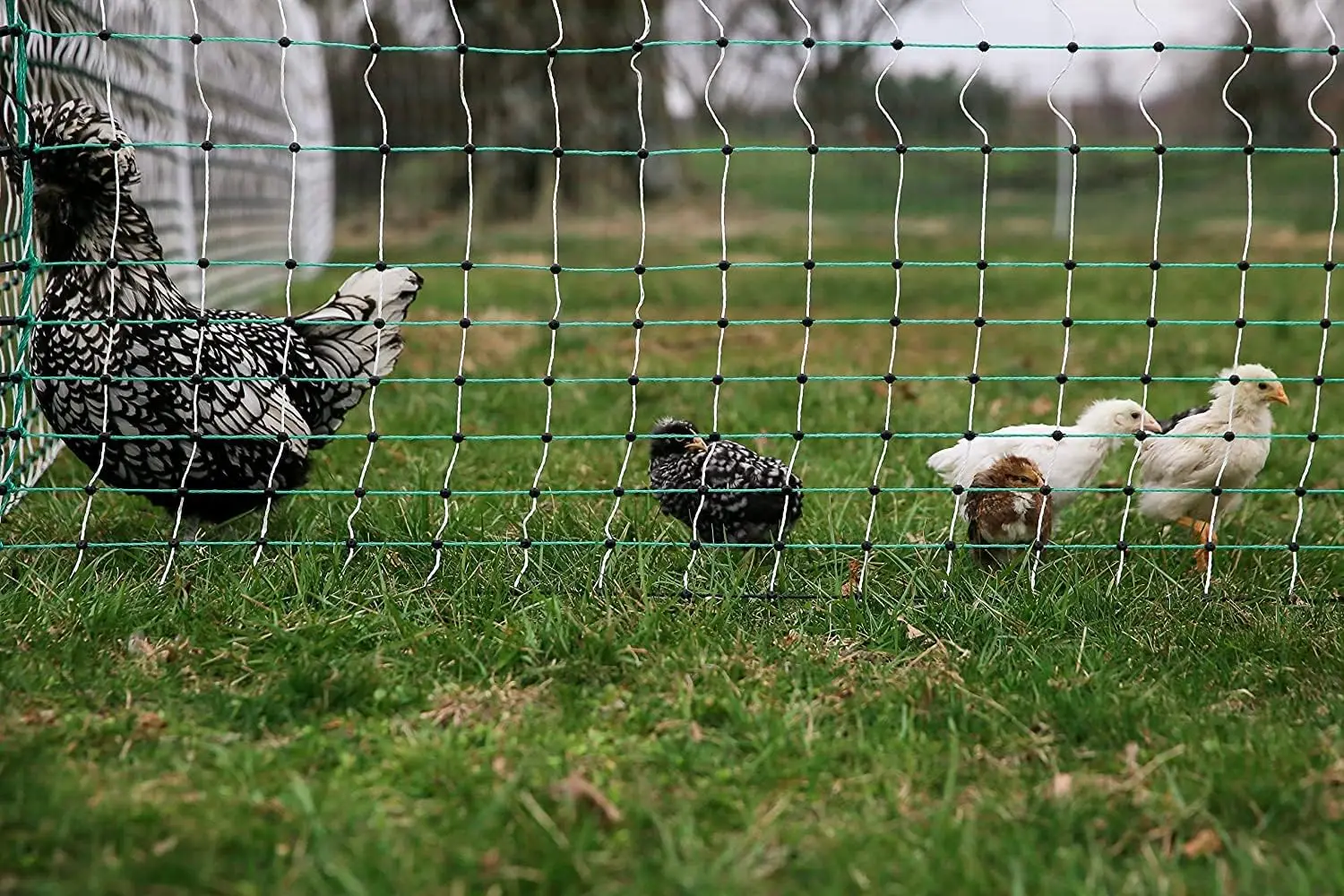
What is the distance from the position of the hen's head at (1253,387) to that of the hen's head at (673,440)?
1597mm

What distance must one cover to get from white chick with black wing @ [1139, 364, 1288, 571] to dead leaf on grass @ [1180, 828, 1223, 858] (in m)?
1.56

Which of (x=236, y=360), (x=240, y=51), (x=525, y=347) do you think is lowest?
(x=525, y=347)

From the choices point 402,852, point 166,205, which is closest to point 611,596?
point 402,852

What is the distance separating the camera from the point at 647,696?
288 centimetres

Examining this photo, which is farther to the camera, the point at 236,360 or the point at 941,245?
the point at 941,245

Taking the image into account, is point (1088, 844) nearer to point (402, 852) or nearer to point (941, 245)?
point (402, 852)

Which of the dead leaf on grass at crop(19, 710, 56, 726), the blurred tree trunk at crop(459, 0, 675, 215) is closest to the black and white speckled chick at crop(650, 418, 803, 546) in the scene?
the dead leaf on grass at crop(19, 710, 56, 726)

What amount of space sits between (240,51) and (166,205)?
3.83 metres

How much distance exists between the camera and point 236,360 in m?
3.65

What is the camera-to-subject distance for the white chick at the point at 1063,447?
395 centimetres

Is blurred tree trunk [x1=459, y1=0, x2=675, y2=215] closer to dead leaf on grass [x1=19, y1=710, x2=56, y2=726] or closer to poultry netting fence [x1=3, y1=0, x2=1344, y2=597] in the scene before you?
poultry netting fence [x1=3, y1=0, x2=1344, y2=597]

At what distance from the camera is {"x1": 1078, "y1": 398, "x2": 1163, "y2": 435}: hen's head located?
159 inches

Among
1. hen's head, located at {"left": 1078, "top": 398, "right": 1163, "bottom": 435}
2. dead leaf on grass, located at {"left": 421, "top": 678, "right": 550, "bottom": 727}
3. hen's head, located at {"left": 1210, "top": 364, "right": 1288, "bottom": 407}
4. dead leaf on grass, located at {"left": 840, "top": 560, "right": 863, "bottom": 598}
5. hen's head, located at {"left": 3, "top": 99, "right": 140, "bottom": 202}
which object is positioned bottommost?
dead leaf on grass, located at {"left": 421, "top": 678, "right": 550, "bottom": 727}

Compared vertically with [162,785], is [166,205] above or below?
above
